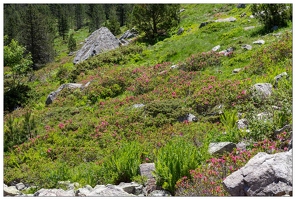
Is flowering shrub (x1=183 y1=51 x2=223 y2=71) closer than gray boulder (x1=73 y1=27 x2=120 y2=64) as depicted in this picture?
Yes

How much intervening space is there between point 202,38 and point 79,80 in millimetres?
10977

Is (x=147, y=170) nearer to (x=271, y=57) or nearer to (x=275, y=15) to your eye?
(x=271, y=57)

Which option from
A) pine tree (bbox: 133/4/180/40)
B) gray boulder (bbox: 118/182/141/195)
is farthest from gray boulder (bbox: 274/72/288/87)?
pine tree (bbox: 133/4/180/40)

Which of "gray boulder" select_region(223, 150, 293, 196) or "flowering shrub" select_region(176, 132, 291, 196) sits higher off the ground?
"gray boulder" select_region(223, 150, 293, 196)

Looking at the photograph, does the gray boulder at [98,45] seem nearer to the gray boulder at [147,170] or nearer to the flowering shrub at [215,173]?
the gray boulder at [147,170]

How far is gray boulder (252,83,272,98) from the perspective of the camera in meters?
12.1

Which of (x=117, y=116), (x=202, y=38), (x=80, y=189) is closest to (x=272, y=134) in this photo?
(x=80, y=189)

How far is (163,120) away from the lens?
13320 mm

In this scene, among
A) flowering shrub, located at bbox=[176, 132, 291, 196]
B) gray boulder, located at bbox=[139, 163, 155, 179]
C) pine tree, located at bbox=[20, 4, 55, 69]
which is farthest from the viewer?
pine tree, located at bbox=[20, 4, 55, 69]

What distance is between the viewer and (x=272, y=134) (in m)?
8.95

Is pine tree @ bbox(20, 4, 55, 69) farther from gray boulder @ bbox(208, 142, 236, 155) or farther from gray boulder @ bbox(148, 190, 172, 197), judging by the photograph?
gray boulder @ bbox(148, 190, 172, 197)

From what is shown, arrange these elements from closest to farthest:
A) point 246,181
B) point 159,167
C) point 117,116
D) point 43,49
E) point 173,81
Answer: point 246,181 → point 159,167 → point 117,116 → point 173,81 → point 43,49

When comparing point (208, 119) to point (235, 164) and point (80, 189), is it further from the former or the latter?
point (80, 189)

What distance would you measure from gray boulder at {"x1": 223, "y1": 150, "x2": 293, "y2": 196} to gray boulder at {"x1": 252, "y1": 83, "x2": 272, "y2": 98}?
6558 mm
